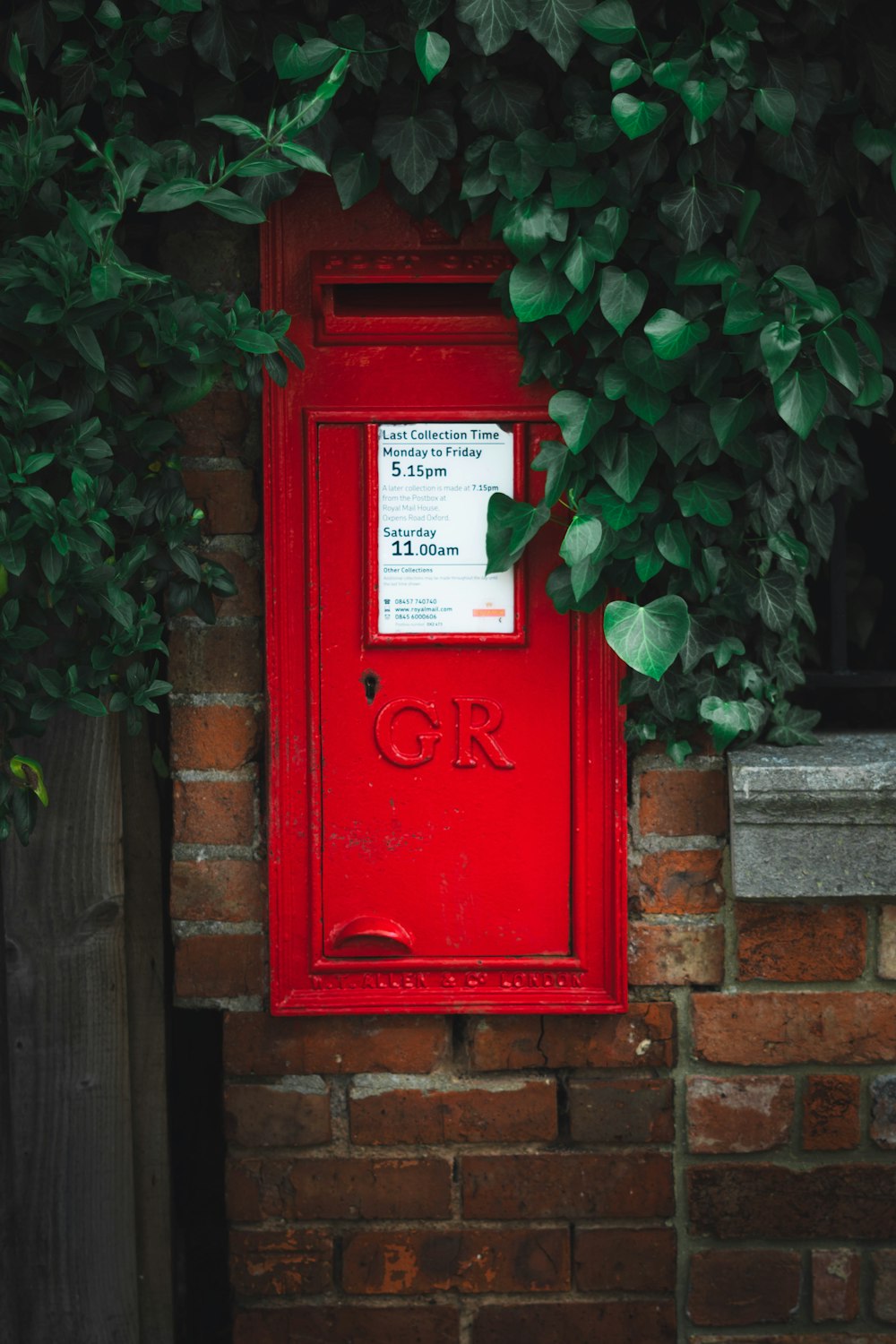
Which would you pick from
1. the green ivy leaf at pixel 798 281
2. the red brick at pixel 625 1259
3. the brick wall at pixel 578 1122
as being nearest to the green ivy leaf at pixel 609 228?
the green ivy leaf at pixel 798 281

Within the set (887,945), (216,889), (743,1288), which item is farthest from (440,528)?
(743,1288)

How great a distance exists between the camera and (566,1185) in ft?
5.78

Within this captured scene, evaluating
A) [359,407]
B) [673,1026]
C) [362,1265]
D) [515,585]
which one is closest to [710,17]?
[359,407]

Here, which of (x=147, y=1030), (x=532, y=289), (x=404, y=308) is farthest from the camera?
(x=147, y=1030)

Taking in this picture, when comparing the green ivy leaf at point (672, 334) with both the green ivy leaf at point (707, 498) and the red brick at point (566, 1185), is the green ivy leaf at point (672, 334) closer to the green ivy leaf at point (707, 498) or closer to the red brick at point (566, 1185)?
the green ivy leaf at point (707, 498)

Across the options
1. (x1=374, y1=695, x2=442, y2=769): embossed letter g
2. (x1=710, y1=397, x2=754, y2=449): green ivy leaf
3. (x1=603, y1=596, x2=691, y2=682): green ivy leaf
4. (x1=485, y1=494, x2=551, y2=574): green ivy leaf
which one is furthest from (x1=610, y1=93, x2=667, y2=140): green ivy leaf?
(x1=374, y1=695, x2=442, y2=769): embossed letter g

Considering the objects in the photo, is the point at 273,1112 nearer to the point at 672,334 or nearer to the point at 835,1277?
the point at 835,1277

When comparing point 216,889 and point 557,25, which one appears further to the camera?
point 216,889

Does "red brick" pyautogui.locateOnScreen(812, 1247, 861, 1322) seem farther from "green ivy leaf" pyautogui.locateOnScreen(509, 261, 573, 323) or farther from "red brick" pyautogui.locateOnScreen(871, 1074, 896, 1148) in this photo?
"green ivy leaf" pyautogui.locateOnScreen(509, 261, 573, 323)

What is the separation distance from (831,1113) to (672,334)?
3.82ft

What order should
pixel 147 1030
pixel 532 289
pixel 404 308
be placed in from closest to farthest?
pixel 532 289 → pixel 404 308 → pixel 147 1030

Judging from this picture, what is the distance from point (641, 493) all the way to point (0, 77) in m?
1.06

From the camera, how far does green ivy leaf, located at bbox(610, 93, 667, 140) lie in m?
1.43

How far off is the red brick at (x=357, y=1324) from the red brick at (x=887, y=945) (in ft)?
2.75
